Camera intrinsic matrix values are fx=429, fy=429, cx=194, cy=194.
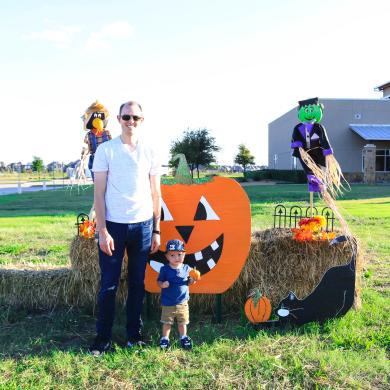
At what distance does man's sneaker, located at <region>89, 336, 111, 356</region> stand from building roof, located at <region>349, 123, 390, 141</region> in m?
29.1

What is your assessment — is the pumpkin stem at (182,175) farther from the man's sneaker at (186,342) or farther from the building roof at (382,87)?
the building roof at (382,87)

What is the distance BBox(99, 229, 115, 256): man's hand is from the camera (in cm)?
323

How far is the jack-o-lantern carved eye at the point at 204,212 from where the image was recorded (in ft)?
13.3

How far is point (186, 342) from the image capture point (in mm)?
3473

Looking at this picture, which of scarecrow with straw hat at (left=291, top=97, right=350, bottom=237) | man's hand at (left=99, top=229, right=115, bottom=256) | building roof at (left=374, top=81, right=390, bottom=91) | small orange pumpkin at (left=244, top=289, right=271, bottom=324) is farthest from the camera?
building roof at (left=374, top=81, right=390, bottom=91)

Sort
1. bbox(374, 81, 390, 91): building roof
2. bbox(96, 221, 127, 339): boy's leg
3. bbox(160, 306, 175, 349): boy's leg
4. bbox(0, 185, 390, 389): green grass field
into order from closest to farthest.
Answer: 1. bbox(0, 185, 390, 389): green grass field
2. bbox(96, 221, 127, 339): boy's leg
3. bbox(160, 306, 175, 349): boy's leg
4. bbox(374, 81, 390, 91): building roof

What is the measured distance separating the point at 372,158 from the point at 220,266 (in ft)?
94.2

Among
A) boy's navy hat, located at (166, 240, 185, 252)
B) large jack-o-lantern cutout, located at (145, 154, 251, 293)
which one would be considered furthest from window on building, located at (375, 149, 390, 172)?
boy's navy hat, located at (166, 240, 185, 252)

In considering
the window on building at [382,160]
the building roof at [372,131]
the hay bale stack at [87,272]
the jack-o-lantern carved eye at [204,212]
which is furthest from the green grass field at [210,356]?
the window on building at [382,160]

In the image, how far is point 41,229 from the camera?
9180 mm

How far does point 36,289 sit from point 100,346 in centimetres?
147

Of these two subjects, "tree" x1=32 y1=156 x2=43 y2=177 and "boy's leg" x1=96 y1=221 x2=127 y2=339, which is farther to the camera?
"tree" x1=32 y1=156 x2=43 y2=177

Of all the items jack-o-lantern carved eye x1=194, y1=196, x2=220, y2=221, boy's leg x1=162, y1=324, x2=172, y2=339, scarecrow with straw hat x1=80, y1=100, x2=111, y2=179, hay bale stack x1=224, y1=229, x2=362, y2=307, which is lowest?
boy's leg x1=162, y1=324, x2=172, y2=339

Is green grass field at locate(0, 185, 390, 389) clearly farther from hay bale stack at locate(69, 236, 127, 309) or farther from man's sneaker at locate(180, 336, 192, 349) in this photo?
hay bale stack at locate(69, 236, 127, 309)
